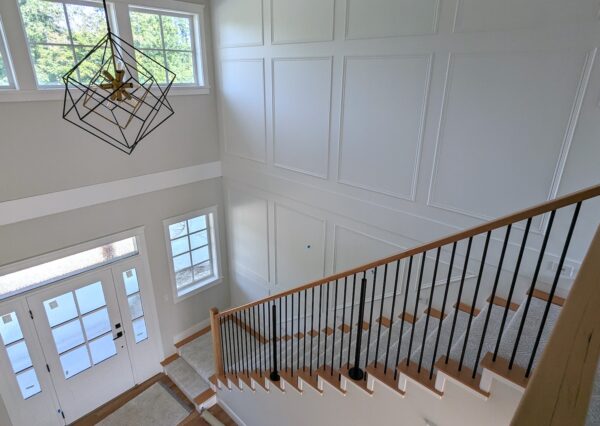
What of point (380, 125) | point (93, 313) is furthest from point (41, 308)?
point (380, 125)

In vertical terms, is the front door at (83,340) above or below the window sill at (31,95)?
below

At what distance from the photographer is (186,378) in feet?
17.1

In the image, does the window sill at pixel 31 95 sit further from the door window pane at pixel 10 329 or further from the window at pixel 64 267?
the door window pane at pixel 10 329

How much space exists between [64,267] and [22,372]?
1.30 meters

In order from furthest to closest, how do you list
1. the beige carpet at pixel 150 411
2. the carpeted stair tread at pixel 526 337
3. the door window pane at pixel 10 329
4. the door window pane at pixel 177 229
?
the door window pane at pixel 177 229
the beige carpet at pixel 150 411
the door window pane at pixel 10 329
the carpeted stair tread at pixel 526 337

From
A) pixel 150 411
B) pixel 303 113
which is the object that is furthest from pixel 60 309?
pixel 303 113

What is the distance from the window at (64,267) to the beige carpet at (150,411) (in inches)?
80.0

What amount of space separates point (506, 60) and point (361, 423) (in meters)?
2.96

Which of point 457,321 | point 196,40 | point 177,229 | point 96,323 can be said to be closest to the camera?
point 457,321

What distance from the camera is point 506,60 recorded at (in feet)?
8.96

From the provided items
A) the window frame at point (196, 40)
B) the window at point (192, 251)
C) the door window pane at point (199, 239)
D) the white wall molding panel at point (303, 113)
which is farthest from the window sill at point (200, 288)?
the window frame at point (196, 40)

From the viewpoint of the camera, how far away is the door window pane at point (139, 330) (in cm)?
522

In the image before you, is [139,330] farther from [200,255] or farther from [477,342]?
[477,342]

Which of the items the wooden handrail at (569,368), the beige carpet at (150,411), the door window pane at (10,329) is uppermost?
the wooden handrail at (569,368)
